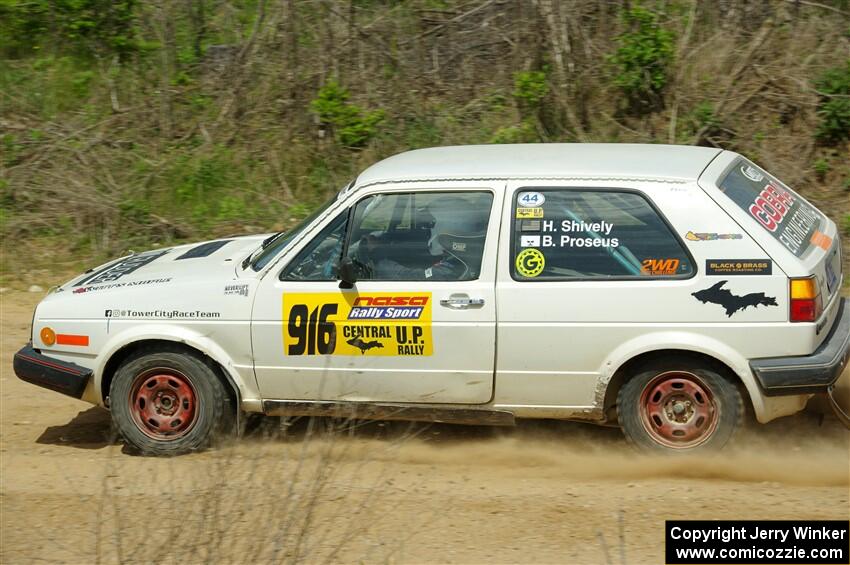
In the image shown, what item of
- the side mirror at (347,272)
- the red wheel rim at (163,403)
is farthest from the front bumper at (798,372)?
the red wheel rim at (163,403)

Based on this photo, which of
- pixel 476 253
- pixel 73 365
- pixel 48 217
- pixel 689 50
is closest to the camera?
pixel 476 253

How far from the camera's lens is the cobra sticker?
5.61 metres

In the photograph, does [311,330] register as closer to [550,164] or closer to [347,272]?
[347,272]

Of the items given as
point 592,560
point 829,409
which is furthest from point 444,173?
point 829,409

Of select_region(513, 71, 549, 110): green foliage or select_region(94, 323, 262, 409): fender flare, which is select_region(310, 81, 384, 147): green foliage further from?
select_region(94, 323, 262, 409): fender flare

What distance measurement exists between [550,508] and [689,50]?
24.1 ft

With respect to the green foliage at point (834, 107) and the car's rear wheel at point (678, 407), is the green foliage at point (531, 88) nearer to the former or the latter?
the green foliage at point (834, 107)

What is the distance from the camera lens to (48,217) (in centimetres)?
1050

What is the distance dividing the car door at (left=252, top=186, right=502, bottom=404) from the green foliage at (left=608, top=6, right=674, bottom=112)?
19.4 feet

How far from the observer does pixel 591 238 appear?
5508mm

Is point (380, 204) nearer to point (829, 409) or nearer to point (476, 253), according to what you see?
point (476, 253)

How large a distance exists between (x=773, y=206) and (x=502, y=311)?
1.64m

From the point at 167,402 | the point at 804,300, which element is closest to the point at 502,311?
the point at 804,300

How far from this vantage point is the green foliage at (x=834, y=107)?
33.4 feet
